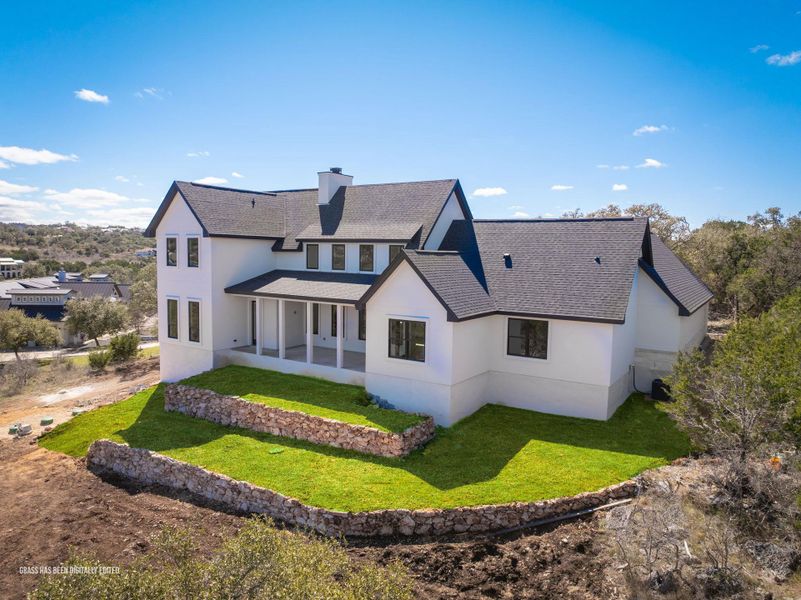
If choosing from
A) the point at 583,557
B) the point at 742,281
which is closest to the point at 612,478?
the point at 583,557

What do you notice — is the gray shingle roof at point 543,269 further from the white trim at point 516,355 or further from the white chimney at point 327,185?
the white chimney at point 327,185

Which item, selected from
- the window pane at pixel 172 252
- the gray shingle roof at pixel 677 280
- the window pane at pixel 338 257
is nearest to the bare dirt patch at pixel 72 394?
the window pane at pixel 172 252

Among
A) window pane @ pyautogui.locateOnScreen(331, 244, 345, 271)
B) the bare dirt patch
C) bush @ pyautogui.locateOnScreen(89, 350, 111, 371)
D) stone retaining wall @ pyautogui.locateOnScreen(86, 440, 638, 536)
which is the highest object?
window pane @ pyautogui.locateOnScreen(331, 244, 345, 271)

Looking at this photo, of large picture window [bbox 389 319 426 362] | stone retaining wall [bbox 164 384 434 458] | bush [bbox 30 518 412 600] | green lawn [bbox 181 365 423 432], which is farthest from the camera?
large picture window [bbox 389 319 426 362]

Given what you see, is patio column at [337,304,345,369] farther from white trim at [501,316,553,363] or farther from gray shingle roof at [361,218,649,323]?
white trim at [501,316,553,363]

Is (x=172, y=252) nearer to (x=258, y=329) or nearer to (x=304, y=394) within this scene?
(x=258, y=329)

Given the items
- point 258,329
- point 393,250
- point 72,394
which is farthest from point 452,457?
point 72,394

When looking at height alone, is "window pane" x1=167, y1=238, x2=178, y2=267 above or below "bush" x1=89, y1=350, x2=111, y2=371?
above

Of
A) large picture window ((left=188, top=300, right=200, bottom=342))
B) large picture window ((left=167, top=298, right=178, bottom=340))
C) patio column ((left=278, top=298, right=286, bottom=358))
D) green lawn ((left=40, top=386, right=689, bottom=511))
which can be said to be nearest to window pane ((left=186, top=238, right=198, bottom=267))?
large picture window ((left=188, top=300, right=200, bottom=342))
